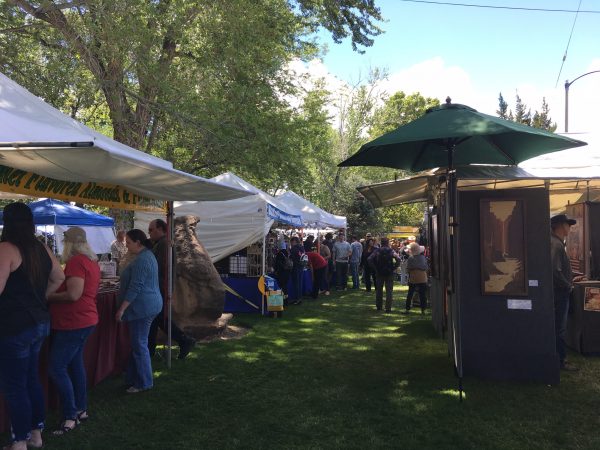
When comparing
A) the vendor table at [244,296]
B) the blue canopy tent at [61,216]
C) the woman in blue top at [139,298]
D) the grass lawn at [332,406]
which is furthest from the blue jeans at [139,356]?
the blue canopy tent at [61,216]

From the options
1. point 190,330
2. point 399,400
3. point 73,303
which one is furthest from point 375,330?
point 73,303

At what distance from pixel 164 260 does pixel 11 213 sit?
10.1ft

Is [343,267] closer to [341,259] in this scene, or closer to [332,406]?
[341,259]

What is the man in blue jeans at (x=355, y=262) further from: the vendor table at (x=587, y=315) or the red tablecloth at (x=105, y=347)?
the red tablecloth at (x=105, y=347)

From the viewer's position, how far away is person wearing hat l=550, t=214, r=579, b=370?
6148mm

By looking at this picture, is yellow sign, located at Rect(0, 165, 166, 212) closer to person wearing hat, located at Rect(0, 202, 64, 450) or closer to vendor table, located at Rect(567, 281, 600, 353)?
person wearing hat, located at Rect(0, 202, 64, 450)

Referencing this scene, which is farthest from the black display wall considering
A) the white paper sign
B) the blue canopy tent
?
the blue canopy tent

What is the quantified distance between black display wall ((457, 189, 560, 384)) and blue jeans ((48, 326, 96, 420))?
155 inches

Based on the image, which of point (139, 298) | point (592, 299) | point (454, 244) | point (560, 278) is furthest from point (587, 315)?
point (139, 298)

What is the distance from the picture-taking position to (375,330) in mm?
9062

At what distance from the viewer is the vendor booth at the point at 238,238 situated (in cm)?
1108

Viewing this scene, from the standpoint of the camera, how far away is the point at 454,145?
5.46 m

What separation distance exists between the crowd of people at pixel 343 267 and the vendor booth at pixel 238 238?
89 cm

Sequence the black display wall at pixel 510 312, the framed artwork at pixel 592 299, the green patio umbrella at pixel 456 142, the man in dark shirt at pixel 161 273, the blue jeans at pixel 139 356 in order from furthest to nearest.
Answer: the framed artwork at pixel 592 299 → the man in dark shirt at pixel 161 273 → the black display wall at pixel 510 312 → the blue jeans at pixel 139 356 → the green patio umbrella at pixel 456 142
